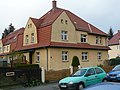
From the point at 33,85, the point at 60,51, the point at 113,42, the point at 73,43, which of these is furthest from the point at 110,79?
the point at 113,42

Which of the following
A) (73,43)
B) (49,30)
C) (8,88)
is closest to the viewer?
(8,88)

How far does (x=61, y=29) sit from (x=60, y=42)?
1885 millimetres

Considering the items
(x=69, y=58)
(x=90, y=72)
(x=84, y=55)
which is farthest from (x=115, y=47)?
(x=90, y=72)

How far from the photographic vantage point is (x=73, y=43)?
37.5 meters

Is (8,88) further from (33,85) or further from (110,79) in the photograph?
(110,79)

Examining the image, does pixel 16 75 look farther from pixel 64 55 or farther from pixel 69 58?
pixel 69 58

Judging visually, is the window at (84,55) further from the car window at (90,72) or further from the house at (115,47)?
the house at (115,47)

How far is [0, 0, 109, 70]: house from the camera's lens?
3412cm

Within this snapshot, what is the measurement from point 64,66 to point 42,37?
5.07 meters

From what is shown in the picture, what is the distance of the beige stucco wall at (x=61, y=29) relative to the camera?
34594mm

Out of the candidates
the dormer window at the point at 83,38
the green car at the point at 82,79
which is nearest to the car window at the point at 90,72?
the green car at the point at 82,79

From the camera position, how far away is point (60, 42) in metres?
35.2

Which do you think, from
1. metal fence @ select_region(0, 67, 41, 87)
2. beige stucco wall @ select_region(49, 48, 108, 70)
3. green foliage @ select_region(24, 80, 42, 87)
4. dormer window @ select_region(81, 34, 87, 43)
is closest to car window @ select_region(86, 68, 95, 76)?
green foliage @ select_region(24, 80, 42, 87)

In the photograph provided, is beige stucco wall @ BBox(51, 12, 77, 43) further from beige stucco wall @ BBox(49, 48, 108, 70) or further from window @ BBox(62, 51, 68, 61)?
window @ BBox(62, 51, 68, 61)
